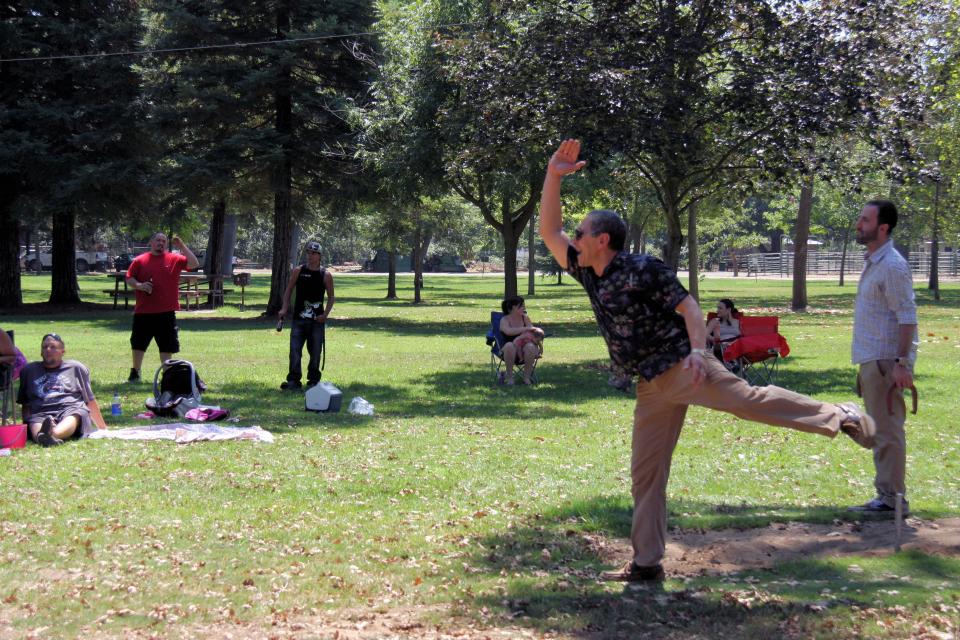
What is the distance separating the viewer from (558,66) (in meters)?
13.7

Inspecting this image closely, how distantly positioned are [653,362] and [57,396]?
6.37m

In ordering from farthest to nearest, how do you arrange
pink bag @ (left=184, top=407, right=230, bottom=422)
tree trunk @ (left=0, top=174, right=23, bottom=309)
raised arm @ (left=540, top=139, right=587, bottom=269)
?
tree trunk @ (left=0, top=174, right=23, bottom=309)
pink bag @ (left=184, top=407, right=230, bottom=422)
raised arm @ (left=540, top=139, right=587, bottom=269)

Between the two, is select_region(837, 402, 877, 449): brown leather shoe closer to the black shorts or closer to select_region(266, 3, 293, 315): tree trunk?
the black shorts

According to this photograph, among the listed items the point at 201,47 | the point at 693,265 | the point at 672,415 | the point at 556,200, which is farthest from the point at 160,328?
the point at 201,47

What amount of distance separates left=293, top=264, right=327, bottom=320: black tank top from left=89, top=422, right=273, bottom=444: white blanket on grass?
3.58 meters

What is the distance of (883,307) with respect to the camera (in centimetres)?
636

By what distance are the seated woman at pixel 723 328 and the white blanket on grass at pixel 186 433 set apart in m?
6.77

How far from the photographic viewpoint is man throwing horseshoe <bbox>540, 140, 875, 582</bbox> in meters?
4.82

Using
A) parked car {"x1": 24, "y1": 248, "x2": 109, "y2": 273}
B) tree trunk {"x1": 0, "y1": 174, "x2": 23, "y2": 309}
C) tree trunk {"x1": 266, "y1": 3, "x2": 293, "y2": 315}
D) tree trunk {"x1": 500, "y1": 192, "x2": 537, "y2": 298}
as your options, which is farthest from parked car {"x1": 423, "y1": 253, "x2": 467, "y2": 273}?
tree trunk {"x1": 500, "y1": 192, "x2": 537, "y2": 298}

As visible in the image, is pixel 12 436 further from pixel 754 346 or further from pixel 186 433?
pixel 754 346

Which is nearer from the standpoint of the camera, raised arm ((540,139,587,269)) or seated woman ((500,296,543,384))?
raised arm ((540,139,587,269))

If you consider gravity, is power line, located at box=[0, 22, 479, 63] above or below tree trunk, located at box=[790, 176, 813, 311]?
above

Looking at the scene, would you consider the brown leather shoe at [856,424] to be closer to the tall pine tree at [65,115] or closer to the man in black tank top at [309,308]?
the man in black tank top at [309,308]

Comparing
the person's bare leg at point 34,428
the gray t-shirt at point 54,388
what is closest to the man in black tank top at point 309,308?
the gray t-shirt at point 54,388
